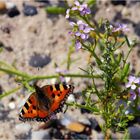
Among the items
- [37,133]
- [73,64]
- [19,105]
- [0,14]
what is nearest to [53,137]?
[37,133]

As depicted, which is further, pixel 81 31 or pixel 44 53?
pixel 44 53

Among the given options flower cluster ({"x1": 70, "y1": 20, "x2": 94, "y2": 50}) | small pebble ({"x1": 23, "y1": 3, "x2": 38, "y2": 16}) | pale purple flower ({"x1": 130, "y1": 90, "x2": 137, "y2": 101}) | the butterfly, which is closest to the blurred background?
small pebble ({"x1": 23, "y1": 3, "x2": 38, "y2": 16})

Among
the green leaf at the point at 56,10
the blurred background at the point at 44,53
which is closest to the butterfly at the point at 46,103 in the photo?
the blurred background at the point at 44,53

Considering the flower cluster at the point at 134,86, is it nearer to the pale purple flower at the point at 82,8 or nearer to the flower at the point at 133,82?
the flower at the point at 133,82

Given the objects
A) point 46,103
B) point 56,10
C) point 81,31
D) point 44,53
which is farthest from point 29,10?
point 46,103

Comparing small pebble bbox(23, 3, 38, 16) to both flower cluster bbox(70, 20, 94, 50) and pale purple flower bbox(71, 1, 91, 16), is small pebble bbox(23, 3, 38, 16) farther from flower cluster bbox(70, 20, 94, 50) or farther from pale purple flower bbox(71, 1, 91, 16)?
flower cluster bbox(70, 20, 94, 50)

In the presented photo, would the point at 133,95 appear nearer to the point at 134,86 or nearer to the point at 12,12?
the point at 134,86
